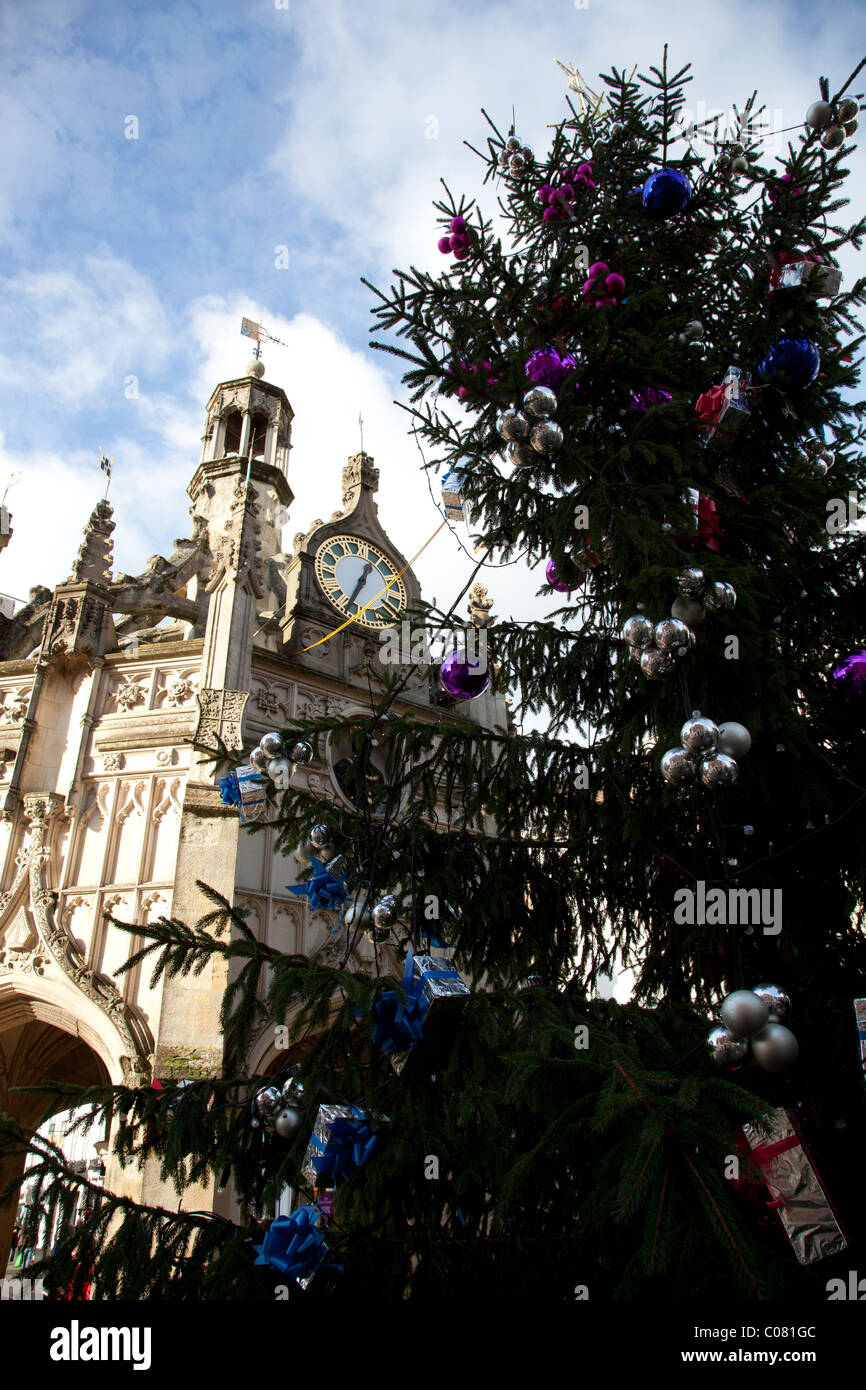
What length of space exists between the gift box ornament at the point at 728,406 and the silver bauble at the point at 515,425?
900 mm

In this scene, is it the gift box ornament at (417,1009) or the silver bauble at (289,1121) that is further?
the silver bauble at (289,1121)

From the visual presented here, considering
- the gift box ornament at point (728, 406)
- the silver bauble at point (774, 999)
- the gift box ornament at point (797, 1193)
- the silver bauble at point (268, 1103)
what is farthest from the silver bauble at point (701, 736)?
the silver bauble at point (268, 1103)

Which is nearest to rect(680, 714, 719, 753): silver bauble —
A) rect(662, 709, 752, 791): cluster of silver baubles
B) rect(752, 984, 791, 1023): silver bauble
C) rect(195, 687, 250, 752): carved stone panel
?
rect(662, 709, 752, 791): cluster of silver baubles

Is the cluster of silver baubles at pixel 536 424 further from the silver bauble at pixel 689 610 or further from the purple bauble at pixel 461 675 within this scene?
the purple bauble at pixel 461 675

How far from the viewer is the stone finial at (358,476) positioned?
1469cm

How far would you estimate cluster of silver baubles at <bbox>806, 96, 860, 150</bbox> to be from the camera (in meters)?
3.33

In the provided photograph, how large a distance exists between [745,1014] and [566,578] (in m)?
2.36

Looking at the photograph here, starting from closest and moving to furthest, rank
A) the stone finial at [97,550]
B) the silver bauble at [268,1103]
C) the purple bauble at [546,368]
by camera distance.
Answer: the silver bauble at [268,1103]
the purple bauble at [546,368]
the stone finial at [97,550]

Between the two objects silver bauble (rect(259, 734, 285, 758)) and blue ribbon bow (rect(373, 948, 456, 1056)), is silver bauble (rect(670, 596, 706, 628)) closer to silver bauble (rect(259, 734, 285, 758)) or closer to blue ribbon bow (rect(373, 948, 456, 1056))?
blue ribbon bow (rect(373, 948, 456, 1056))

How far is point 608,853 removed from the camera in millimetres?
3555

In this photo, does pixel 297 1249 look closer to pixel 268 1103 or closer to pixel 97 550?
pixel 268 1103

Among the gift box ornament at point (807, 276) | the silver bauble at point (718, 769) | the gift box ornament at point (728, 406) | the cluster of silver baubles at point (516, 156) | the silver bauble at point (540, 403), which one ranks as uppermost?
the cluster of silver baubles at point (516, 156)

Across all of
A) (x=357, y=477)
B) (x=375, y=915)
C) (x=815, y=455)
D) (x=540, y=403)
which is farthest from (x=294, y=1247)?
(x=357, y=477)

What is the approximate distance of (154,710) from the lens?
425 inches
